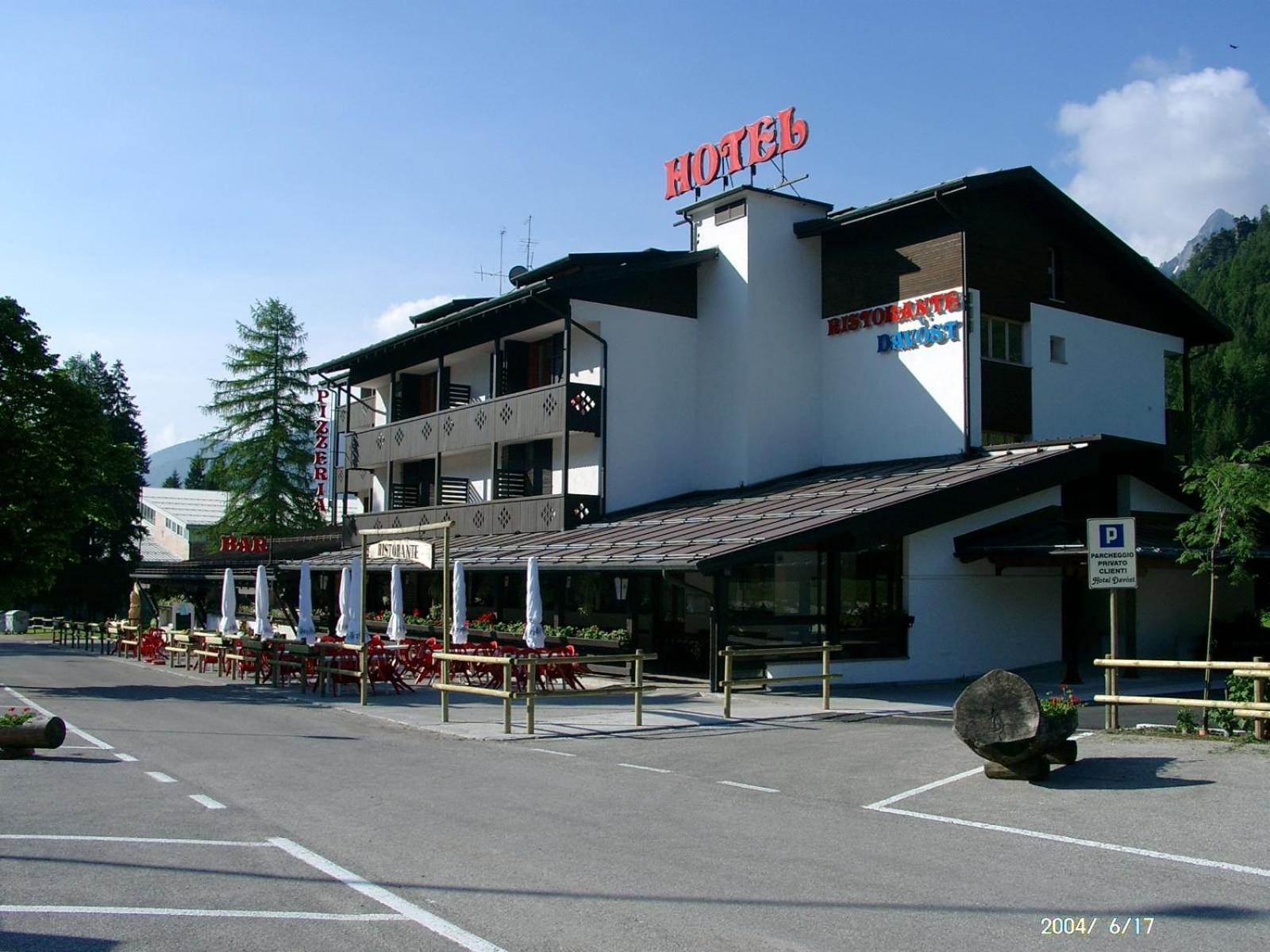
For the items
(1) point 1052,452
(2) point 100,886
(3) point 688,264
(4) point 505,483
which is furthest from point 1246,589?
(2) point 100,886

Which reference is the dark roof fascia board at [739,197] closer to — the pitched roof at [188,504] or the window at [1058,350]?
the window at [1058,350]

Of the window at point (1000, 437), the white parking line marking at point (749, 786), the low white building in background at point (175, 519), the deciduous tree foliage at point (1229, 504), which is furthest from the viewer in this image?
the low white building in background at point (175, 519)

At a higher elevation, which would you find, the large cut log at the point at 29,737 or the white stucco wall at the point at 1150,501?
the white stucco wall at the point at 1150,501

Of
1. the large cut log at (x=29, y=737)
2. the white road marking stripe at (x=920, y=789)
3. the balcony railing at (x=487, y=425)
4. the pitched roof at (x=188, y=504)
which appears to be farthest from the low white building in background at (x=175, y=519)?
the white road marking stripe at (x=920, y=789)

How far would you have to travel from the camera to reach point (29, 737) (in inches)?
499

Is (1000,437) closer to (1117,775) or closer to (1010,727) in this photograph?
(1117,775)

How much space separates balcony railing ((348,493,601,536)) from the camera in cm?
2892

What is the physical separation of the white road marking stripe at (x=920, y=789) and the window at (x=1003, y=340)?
16.6 metres

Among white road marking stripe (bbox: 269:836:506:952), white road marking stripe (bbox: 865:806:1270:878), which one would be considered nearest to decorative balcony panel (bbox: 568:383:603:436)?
white road marking stripe (bbox: 865:806:1270:878)

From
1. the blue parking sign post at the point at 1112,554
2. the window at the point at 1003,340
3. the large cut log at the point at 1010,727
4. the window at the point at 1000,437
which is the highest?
the window at the point at 1003,340

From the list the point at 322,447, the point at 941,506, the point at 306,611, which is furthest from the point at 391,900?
the point at 322,447

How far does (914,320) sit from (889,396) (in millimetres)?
1924

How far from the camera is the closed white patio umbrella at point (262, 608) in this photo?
79.1 ft

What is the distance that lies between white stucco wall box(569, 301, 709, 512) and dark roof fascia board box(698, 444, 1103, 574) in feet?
30.6
